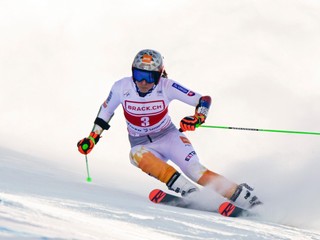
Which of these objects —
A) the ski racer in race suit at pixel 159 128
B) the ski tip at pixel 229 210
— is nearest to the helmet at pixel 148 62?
the ski racer in race suit at pixel 159 128

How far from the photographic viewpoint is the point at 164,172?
21.5 feet

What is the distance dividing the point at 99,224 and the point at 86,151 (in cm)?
375

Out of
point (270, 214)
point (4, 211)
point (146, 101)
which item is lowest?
point (4, 211)

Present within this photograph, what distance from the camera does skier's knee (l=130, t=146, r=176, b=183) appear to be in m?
6.55

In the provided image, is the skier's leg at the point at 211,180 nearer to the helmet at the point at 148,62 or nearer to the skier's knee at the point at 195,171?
the skier's knee at the point at 195,171

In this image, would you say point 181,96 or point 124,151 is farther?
point 124,151

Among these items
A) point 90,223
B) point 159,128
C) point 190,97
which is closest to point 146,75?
point 190,97

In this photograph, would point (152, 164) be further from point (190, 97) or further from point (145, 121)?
point (190, 97)

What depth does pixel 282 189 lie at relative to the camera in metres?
7.32

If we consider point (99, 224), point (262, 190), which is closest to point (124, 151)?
point (262, 190)

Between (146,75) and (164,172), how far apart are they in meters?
0.93

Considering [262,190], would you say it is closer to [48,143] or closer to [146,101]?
[146,101]

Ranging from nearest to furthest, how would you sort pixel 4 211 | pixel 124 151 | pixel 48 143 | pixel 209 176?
pixel 4 211 → pixel 209 176 → pixel 48 143 → pixel 124 151

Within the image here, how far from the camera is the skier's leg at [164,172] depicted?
6.52 metres
